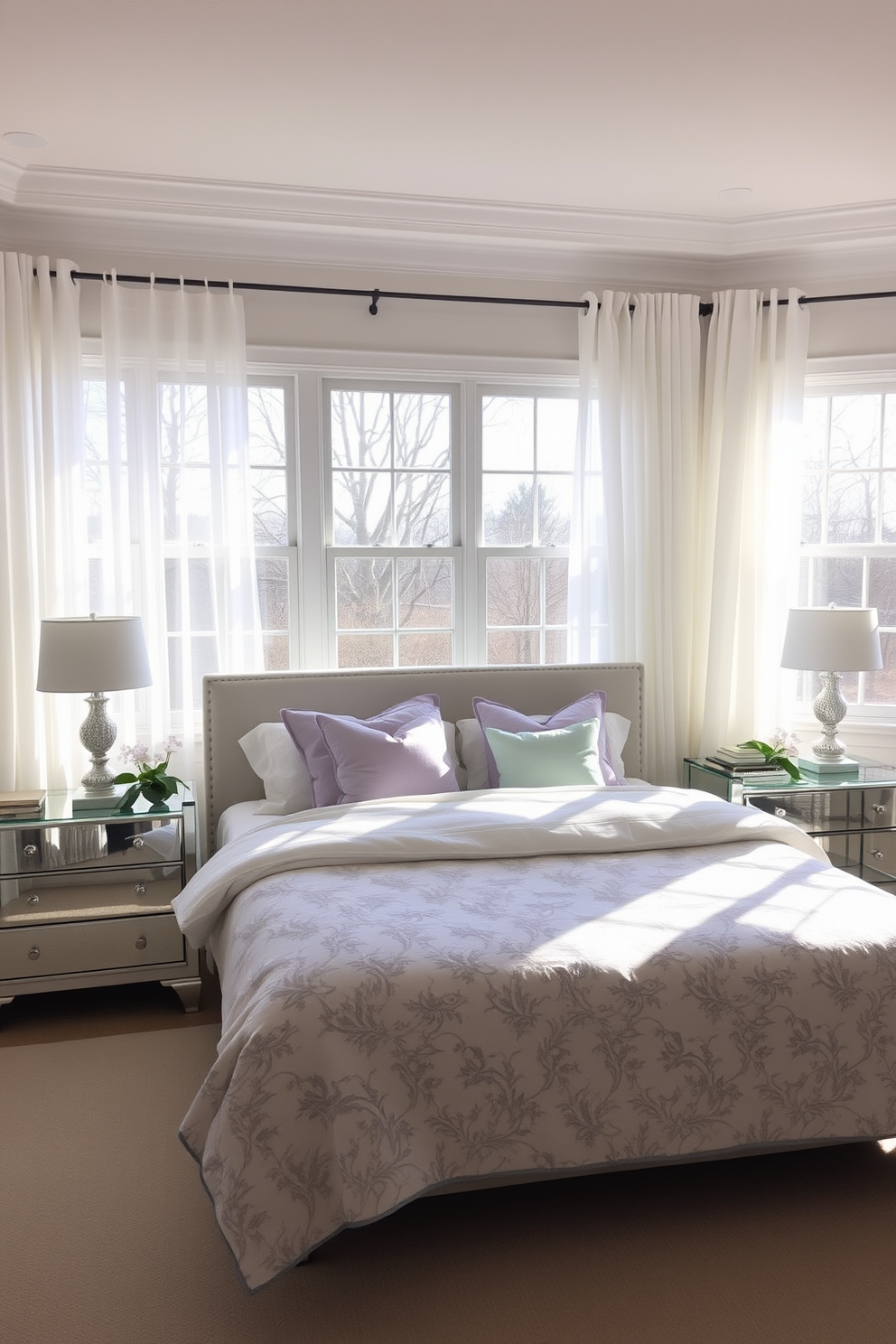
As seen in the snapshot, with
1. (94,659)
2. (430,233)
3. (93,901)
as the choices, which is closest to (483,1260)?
(93,901)

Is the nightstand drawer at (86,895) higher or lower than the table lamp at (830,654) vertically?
lower

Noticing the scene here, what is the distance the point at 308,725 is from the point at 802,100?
264cm

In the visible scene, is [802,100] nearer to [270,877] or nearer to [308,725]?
[308,725]

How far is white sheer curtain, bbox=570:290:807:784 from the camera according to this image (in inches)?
178

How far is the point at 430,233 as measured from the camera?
4.21m

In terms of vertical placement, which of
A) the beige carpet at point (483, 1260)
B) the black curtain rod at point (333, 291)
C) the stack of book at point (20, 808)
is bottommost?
the beige carpet at point (483, 1260)

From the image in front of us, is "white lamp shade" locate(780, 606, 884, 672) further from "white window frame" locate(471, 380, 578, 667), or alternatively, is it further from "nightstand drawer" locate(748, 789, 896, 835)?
"white window frame" locate(471, 380, 578, 667)

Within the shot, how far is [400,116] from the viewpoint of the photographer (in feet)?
10.9

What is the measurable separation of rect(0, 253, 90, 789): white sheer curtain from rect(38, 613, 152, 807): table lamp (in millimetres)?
342

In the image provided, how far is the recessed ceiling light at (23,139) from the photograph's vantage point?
338cm

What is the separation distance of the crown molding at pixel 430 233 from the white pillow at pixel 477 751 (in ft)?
6.49

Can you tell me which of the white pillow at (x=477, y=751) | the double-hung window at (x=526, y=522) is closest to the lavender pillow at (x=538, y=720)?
the white pillow at (x=477, y=751)

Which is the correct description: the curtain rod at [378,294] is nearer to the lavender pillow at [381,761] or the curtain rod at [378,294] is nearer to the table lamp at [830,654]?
the table lamp at [830,654]

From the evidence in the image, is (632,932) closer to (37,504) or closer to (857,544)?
(37,504)
